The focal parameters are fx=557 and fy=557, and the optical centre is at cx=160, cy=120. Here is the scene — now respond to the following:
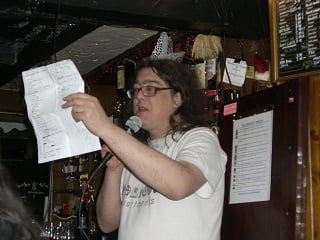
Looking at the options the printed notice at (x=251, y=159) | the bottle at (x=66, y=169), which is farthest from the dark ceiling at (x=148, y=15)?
the bottle at (x=66, y=169)

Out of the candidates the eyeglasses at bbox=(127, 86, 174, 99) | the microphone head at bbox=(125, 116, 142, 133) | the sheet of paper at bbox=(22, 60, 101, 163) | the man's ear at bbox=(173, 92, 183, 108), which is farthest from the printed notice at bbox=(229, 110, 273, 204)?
the sheet of paper at bbox=(22, 60, 101, 163)

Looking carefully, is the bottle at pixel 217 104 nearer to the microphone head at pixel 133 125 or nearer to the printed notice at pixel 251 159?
the printed notice at pixel 251 159

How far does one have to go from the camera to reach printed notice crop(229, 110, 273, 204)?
2.06 metres

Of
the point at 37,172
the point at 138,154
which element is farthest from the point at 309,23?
the point at 37,172

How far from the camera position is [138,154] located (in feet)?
5.60

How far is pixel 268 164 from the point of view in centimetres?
205

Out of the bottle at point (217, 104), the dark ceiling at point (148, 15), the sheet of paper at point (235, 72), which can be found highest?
the dark ceiling at point (148, 15)

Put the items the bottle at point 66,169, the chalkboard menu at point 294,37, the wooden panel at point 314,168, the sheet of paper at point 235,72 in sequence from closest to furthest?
the wooden panel at point 314,168 → the chalkboard menu at point 294,37 → the sheet of paper at point 235,72 → the bottle at point 66,169

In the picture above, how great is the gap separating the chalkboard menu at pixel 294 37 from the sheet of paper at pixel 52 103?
0.87 meters

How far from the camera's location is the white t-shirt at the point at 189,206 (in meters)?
1.92

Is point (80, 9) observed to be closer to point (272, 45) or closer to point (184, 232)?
point (272, 45)

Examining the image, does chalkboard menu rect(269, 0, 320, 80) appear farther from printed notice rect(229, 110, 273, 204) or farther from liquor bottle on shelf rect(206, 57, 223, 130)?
liquor bottle on shelf rect(206, 57, 223, 130)

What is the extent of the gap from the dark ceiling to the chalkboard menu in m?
0.42

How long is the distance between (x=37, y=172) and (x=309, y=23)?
4535 mm
